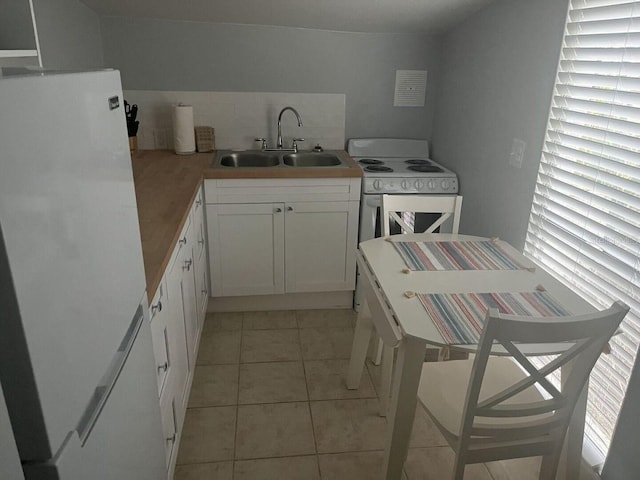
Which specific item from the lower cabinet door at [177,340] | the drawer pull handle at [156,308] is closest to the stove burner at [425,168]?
the lower cabinet door at [177,340]

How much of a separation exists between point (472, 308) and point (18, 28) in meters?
1.65

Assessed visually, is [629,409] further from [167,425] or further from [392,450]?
[167,425]

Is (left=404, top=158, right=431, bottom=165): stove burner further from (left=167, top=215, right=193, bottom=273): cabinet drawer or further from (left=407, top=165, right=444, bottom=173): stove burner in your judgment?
(left=167, top=215, right=193, bottom=273): cabinet drawer

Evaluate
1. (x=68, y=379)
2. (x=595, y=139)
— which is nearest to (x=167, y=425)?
(x=68, y=379)

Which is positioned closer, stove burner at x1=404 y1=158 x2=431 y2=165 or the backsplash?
the backsplash

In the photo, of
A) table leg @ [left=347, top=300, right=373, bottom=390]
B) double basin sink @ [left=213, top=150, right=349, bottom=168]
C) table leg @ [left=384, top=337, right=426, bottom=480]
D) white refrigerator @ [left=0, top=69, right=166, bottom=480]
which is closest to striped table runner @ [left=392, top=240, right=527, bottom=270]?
table leg @ [left=347, top=300, right=373, bottom=390]

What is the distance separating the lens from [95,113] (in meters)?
0.95

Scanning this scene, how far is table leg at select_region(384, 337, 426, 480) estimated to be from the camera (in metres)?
1.55

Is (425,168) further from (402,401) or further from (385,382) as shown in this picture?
(402,401)

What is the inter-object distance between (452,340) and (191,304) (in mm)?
1394

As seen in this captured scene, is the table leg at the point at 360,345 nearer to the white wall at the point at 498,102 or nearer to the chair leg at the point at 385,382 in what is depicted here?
the chair leg at the point at 385,382

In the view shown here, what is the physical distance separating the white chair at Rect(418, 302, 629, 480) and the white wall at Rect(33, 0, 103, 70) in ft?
7.20

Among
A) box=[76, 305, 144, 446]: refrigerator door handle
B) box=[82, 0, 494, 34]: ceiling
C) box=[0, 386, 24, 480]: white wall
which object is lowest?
box=[76, 305, 144, 446]: refrigerator door handle

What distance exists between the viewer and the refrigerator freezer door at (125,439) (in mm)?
825
